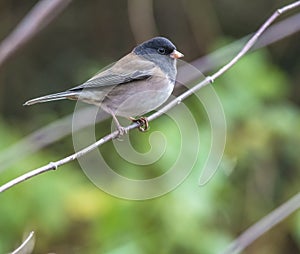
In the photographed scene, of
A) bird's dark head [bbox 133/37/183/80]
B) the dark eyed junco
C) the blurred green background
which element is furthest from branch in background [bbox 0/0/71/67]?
bird's dark head [bbox 133/37/183/80]

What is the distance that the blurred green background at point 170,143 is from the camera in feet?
9.88

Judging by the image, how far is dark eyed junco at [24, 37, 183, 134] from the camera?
230cm

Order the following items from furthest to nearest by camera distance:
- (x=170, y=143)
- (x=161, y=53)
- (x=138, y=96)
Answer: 1. (x=170, y=143)
2. (x=161, y=53)
3. (x=138, y=96)

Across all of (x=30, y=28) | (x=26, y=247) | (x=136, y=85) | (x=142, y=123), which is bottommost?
(x=142, y=123)

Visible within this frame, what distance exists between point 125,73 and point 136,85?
0.06 meters

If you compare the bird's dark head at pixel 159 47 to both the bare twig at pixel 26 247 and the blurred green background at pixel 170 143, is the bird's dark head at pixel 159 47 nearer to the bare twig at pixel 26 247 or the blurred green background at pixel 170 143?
the blurred green background at pixel 170 143

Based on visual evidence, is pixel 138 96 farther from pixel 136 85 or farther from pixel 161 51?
pixel 161 51

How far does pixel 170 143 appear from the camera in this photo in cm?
309

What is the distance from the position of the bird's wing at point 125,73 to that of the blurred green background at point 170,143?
390 millimetres

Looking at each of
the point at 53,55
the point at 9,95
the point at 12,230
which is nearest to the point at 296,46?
the point at 53,55

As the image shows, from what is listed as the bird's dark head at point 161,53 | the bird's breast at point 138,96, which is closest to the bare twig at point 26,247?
the bird's breast at point 138,96

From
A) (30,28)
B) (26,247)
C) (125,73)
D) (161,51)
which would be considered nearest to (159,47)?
(161,51)

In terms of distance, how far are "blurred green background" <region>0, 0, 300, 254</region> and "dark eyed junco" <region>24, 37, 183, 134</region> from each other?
36 centimetres

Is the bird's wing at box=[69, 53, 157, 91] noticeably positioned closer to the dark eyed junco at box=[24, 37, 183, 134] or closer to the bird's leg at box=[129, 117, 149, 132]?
the dark eyed junco at box=[24, 37, 183, 134]
